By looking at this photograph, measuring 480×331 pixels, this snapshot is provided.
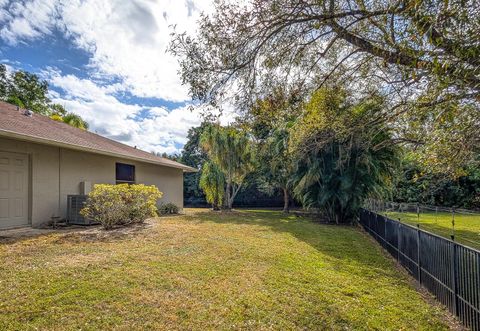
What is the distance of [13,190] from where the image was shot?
8234 mm

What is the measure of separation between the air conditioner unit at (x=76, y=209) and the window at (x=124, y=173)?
9.95ft

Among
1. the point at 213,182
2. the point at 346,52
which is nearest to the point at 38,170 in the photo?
the point at 346,52

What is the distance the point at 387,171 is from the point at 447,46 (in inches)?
451

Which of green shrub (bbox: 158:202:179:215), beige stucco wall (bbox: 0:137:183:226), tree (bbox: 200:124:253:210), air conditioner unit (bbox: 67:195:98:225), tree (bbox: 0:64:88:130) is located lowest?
green shrub (bbox: 158:202:179:215)

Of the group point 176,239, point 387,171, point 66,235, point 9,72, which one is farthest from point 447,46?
point 9,72

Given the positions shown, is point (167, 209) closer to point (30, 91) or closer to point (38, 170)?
point (38, 170)

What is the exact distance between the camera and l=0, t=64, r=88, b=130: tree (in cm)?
2195

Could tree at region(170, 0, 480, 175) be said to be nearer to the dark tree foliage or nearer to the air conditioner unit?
the air conditioner unit

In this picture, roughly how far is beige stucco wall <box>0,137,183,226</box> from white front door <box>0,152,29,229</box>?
0.53ft

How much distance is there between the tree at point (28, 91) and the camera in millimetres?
21953

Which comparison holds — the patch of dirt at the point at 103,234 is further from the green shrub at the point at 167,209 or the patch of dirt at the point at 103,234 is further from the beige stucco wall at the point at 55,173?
the green shrub at the point at 167,209

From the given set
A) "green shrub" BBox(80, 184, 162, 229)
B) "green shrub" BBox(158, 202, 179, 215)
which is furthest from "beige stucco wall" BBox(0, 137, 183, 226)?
"green shrub" BBox(158, 202, 179, 215)

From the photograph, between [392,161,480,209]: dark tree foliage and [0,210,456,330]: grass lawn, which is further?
[392,161,480,209]: dark tree foliage

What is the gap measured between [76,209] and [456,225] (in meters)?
10.1
